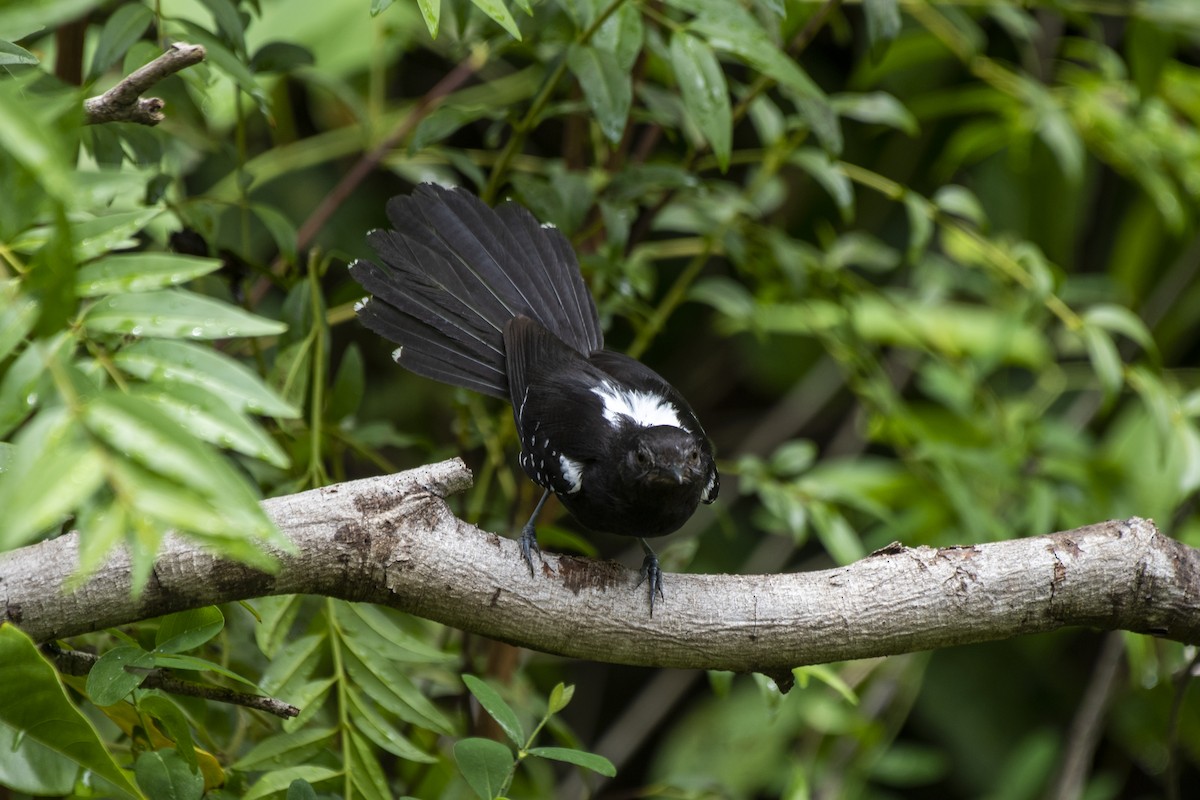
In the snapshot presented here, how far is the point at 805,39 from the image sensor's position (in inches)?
86.2

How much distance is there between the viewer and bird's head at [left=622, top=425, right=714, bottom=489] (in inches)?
82.4

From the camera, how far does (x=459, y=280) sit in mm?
2277

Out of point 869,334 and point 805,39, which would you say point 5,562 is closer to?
point 805,39

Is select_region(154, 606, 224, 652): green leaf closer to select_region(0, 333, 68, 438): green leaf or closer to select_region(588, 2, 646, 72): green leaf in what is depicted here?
select_region(0, 333, 68, 438): green leaf

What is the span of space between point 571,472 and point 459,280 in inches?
17.9

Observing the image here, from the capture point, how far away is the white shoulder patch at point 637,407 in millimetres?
2293

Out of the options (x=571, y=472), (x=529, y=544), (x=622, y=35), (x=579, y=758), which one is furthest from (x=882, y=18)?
(x=579, y=758)

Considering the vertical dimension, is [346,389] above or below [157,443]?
below

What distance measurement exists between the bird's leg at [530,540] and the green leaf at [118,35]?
922mm

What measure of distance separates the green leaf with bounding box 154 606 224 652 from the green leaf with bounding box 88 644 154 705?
4 cm

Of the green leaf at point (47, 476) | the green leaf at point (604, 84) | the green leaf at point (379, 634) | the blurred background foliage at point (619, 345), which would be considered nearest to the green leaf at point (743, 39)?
the blurred background foliage at point (619, 345)

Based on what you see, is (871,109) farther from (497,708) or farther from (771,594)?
(497,708)

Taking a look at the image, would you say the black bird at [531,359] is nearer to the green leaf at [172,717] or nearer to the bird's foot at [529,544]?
the bird's foot at [529,544]

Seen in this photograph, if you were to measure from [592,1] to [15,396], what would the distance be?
112 centimetres
